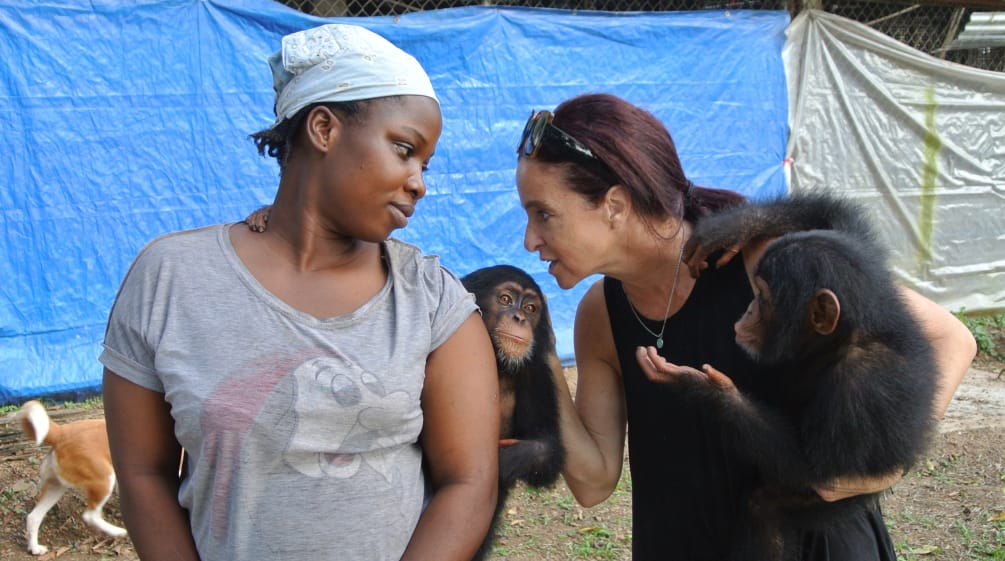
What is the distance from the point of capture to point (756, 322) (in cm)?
Result: 240

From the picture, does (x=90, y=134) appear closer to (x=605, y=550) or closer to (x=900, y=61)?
(x=605, y=550)

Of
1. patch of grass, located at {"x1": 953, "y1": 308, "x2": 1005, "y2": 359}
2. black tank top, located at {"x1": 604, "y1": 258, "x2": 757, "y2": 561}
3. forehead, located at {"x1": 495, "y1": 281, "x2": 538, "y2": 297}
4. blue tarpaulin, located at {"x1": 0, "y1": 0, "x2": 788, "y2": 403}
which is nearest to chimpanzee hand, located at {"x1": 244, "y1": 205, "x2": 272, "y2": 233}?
black tank top, located at {"x1": 604, "y1": 258, "x2": 757, "y2": 561}

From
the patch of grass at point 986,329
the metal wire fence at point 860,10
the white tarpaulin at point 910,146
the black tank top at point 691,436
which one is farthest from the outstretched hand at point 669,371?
the patch of grass at point 986,329

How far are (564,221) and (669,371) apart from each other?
1.62 ft

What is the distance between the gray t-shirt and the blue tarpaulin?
5.09 meters

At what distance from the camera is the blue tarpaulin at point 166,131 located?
6.21 m

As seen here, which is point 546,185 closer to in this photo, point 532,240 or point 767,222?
point 532,240

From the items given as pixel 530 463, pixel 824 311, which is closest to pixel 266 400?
pixel 530 463

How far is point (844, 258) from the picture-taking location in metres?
2.48

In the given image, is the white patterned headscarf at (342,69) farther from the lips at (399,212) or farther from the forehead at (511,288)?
the forehead at (511,288)

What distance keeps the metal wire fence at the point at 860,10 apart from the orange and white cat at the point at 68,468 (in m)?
4.05

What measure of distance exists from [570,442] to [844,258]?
0.94m

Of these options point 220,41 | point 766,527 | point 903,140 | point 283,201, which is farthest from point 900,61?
point 283,201

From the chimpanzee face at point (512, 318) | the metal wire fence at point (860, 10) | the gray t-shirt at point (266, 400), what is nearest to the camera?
the gray t-shirt at point (266, 400)
